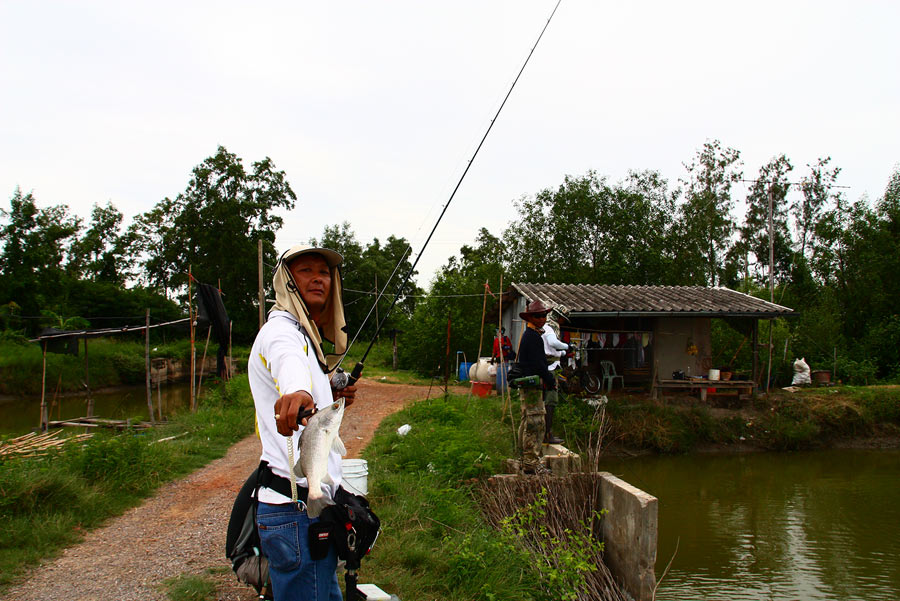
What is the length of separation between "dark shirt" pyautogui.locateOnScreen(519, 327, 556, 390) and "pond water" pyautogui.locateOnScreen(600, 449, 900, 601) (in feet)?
9.15

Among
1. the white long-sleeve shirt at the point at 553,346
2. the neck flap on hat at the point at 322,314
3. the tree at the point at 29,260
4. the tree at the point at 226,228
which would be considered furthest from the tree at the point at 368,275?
the neck flap on hat at the point at 322,314

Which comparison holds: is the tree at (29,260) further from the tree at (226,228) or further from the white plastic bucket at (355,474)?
the white plastic bucket at (355,474)

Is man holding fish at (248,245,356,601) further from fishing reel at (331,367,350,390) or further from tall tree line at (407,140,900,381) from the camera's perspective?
tall tree line at (407,140,900,381)

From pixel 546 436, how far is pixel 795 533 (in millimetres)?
4010

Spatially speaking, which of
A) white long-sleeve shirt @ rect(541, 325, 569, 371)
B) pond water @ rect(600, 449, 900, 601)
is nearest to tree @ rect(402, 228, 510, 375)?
pond water @ rect(600, 449, 900, 601)

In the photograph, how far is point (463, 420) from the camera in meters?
9.37

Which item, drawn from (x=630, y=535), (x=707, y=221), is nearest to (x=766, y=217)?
(x=707, y=221)

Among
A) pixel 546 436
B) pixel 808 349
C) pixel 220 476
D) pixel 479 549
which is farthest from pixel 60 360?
pixel 808 349

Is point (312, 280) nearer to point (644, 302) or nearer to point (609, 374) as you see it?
point (644, 302)

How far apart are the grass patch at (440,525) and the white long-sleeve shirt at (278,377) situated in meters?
2.47

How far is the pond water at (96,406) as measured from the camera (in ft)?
53.4

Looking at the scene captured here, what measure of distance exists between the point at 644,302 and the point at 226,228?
25070 millimetres

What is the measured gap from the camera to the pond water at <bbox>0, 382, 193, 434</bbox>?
16266 millimetres

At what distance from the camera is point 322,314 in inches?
94.0
